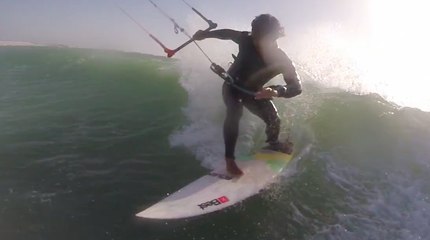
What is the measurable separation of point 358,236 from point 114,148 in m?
3.98

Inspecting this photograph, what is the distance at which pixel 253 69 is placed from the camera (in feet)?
18.6

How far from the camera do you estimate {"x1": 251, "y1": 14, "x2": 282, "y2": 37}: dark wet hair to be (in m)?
5.39

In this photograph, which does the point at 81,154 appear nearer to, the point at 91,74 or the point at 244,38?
the point at 244,38

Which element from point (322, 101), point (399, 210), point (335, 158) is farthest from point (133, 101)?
point (399, 210)

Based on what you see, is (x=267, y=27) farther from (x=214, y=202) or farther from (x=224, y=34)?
(x=214, y=202)

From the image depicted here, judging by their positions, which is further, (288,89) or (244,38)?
(244,38)

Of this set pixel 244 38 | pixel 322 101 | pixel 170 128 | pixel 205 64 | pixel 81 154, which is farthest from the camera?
pixel 205 64

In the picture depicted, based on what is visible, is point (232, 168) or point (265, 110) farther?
point (265, 110)

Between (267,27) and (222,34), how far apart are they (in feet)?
2.64

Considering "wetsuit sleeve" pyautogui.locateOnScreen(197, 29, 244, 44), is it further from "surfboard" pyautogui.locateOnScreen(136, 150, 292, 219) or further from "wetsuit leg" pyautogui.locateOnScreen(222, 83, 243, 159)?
"surfboard" pyautogui.locateOnScreen(136, 150, 292, 219)

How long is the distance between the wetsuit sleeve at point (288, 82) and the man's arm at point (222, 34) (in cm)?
72

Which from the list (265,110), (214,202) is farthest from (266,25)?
(214,202)

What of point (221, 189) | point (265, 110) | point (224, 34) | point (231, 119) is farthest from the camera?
point (265, 110)

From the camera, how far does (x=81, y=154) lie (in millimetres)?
6484
